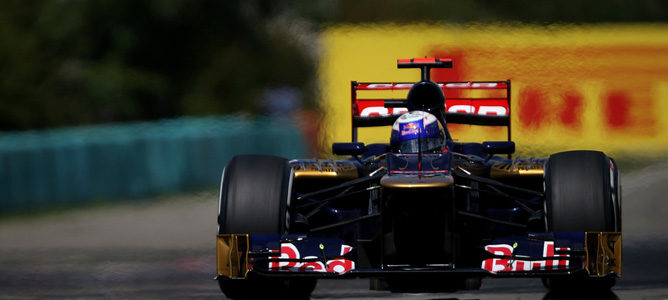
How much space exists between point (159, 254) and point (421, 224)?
17.6 ft

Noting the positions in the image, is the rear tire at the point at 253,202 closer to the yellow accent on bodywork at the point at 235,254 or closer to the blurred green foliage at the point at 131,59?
the yellow accent on bodywork at the point at 235,254

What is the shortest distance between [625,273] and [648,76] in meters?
10.3

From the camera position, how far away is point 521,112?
19.8m

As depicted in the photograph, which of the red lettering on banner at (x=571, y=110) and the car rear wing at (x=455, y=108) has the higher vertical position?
the car rear wing at (x=455, y=108)

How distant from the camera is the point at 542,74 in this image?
1947 cm

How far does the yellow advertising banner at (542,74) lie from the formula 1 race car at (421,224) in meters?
9.02

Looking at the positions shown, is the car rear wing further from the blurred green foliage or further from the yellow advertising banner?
the blurred green foliage

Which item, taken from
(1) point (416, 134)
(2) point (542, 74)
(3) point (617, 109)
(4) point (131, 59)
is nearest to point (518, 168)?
(1) point (416, 134)

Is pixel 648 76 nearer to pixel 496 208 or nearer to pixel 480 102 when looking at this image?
pixel 480 102

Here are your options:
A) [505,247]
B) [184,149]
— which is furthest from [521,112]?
[505,247]

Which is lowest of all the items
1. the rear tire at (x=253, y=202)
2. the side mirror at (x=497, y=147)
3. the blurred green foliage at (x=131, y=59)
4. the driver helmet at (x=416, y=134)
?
the rear tire at (x=253, y=202)

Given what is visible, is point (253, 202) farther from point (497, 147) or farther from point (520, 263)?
point (497, 147)

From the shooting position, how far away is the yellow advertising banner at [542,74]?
1908cm

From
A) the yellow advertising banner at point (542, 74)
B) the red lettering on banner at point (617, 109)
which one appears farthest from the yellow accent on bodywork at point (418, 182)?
the red lettering on banner at point (617, 109)
